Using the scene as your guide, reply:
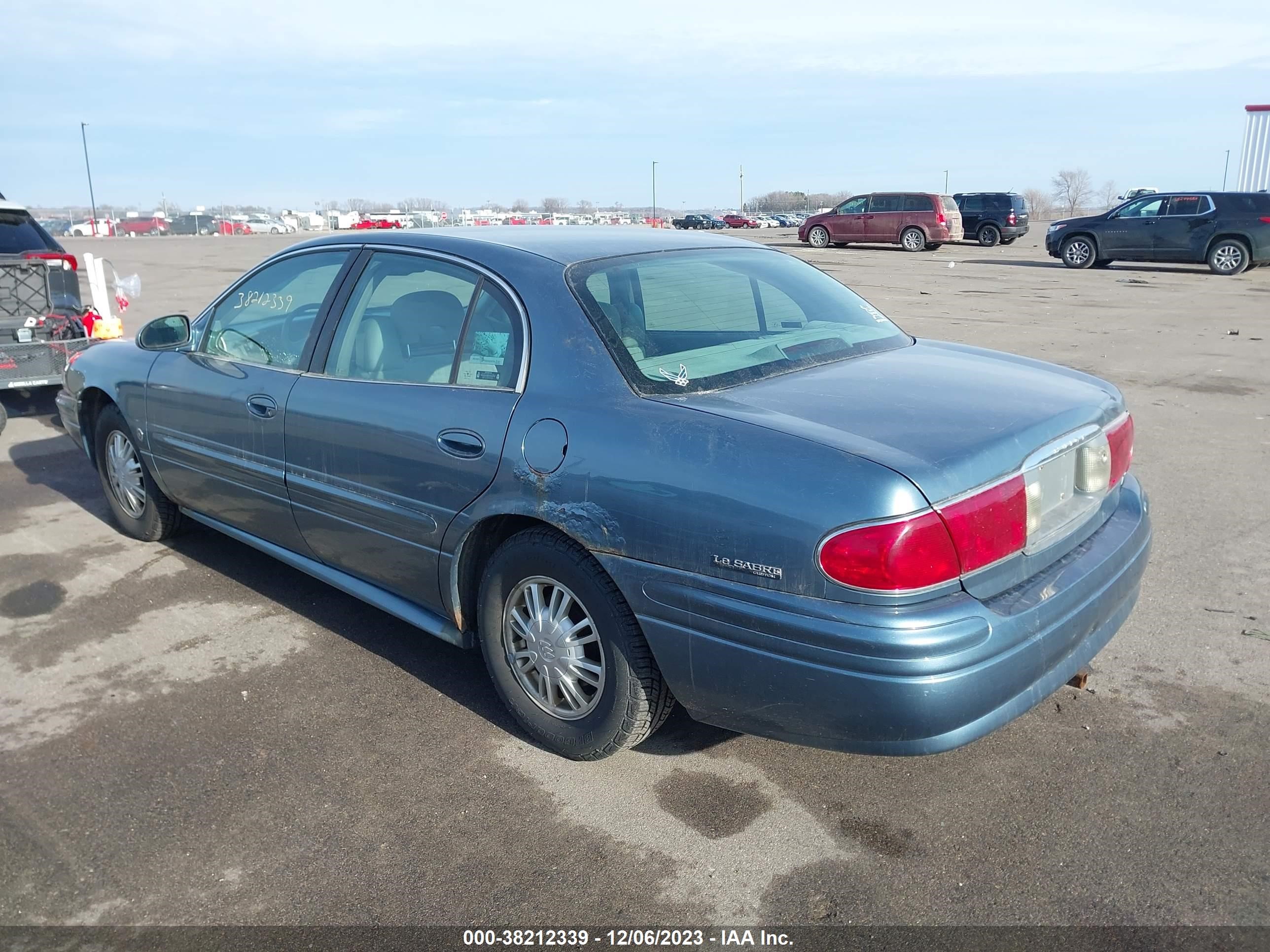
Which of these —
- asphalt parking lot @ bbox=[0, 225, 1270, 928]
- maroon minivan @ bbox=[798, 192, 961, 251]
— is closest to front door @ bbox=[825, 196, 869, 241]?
maroon minivan @ bbox=[798, 192, 961, 251]

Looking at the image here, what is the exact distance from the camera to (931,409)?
294 centimetres

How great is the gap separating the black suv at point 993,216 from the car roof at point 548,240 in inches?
1226

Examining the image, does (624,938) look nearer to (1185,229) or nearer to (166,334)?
(166,334)

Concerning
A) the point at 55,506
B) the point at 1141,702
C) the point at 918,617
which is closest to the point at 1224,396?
the point at 1141,702

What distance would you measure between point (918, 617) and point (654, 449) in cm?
82

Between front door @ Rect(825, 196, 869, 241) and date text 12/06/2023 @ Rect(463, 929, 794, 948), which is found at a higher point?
front door @ Rect(825, 196, 869, 241)

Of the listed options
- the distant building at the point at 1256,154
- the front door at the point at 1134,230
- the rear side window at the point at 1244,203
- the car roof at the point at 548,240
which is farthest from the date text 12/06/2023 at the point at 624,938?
the distant building at the point at 1256,154

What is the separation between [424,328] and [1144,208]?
2283 cm

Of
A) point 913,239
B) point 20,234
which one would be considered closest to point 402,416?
point 20,234

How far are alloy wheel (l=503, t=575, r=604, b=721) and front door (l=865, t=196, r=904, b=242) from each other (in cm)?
2843

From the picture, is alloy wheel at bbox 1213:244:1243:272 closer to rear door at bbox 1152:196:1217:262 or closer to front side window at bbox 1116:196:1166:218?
rear door at bbox 1152:196:1217:262

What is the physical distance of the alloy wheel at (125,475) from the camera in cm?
532

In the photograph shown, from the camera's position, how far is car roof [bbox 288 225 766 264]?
3594 millimetres

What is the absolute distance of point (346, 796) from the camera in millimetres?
3137
